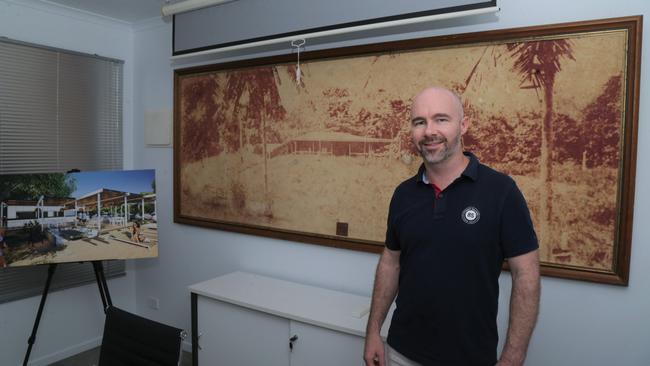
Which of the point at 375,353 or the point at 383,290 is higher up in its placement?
the point at 383,290

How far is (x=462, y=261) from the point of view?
1391 mm

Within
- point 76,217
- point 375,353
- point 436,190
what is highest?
point 436,190

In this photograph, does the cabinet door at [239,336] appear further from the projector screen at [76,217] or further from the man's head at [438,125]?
the man's head at [438,125]

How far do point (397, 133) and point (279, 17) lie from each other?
A: 1020 millimetres

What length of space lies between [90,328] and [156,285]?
590 millimetres

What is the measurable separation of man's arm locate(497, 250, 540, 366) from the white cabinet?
0.66m

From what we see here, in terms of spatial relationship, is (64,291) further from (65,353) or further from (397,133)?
(397,133)

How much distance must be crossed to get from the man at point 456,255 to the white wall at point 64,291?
9.25 feet

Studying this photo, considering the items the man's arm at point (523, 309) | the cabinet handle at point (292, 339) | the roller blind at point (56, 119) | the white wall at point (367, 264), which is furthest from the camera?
the roller blind at point (56, 119)

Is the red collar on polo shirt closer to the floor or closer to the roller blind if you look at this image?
the floor

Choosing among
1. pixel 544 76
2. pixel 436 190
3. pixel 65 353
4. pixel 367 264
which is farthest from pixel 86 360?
pixel 544 76

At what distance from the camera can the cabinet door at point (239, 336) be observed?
86.7 inches

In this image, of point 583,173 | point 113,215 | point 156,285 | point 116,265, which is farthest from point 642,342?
point 116,265

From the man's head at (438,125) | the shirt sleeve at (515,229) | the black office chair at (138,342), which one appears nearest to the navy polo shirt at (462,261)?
the shirt sleeve at (515,229)
